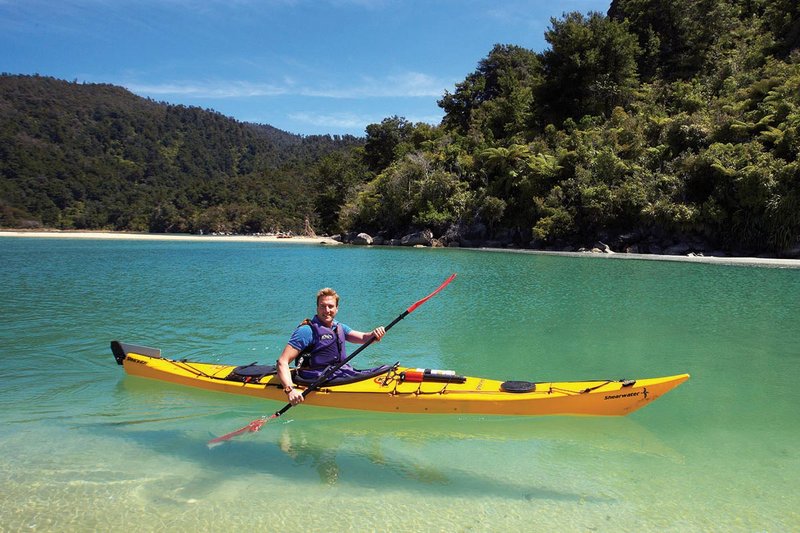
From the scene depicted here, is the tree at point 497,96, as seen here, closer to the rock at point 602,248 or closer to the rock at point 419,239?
the rock at point 419,239

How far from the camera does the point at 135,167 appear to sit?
12019cm

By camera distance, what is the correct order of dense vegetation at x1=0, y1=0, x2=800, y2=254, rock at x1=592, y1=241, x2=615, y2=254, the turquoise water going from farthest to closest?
rock at x1=592, y1=241, x2=615, y2=254, dense vegetation at x1=0, y1=0, x2=800, y2=254, the turquoise water

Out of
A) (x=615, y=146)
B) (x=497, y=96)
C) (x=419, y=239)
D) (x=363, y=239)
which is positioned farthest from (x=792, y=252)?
(x=497, y=96)

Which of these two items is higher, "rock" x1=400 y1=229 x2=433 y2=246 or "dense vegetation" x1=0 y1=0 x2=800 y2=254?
"dense vegetation" x1=0 y1=0 x2=800 y2=254

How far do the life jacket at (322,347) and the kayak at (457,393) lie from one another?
253 millimetres

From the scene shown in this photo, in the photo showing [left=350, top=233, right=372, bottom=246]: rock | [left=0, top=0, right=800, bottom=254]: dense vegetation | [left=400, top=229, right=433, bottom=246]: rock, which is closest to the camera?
[left=0, top=0, right=800, bottom=254]: dense vegetation

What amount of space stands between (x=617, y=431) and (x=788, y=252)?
28.4 meters

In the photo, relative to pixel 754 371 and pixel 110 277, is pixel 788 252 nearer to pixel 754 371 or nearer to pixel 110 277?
pixel 754 371

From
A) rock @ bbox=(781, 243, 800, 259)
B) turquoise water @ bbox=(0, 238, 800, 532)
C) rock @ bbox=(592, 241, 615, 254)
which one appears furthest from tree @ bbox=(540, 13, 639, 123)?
turquoise water @ bbox=(0, 238, 800, 532)

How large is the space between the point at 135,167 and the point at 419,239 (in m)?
102

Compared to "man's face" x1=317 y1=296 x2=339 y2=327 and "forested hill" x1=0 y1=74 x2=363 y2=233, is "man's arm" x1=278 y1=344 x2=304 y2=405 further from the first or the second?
"forested hill" x1=0 y1=74 x2=363 y2=233

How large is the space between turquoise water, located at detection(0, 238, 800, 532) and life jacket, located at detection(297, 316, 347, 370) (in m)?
0.73

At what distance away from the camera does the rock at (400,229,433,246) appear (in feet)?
146

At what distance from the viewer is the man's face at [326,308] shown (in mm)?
5359
